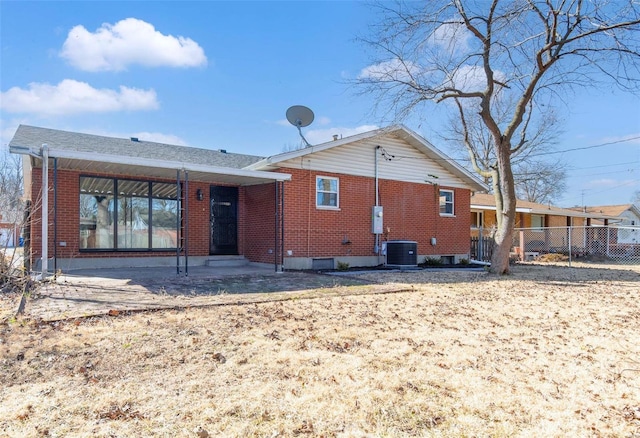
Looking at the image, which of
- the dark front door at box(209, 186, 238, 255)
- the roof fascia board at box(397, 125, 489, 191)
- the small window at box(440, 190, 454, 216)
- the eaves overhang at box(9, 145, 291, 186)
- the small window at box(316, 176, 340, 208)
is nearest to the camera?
the eaves overhang at box(9, 145, 291, 186)

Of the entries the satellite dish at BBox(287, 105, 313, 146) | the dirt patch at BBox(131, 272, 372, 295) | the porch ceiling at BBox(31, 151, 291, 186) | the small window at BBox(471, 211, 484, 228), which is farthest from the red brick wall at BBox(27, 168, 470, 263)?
the small window at BBox(471, 211, 484, 228)

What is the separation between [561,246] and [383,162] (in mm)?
17607

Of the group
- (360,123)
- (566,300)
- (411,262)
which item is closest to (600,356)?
(566,300)

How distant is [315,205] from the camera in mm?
12805

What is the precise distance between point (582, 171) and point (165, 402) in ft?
140

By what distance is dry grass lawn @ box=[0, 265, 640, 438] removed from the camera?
2.92 m

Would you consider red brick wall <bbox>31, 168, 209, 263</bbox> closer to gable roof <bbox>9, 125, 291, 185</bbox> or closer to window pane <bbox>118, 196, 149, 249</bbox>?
window pane <bbox>118, 196, 149, 249</bbox>

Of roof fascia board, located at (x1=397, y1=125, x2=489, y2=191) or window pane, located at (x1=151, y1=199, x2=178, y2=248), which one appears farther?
roof fascia board, located at (x1=397, y1=125, x2=489, y2=191)

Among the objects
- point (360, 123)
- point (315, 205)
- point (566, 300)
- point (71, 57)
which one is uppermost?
point (71, 57)

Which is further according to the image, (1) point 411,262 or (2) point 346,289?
(1) point 411,262

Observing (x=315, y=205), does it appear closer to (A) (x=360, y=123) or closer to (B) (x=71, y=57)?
(A) (x=360, y=123)

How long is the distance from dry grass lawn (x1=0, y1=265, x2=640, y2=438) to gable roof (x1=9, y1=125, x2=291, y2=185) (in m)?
4.33

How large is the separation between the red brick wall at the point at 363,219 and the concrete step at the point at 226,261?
1.94 meters

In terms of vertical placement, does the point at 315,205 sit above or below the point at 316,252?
above
